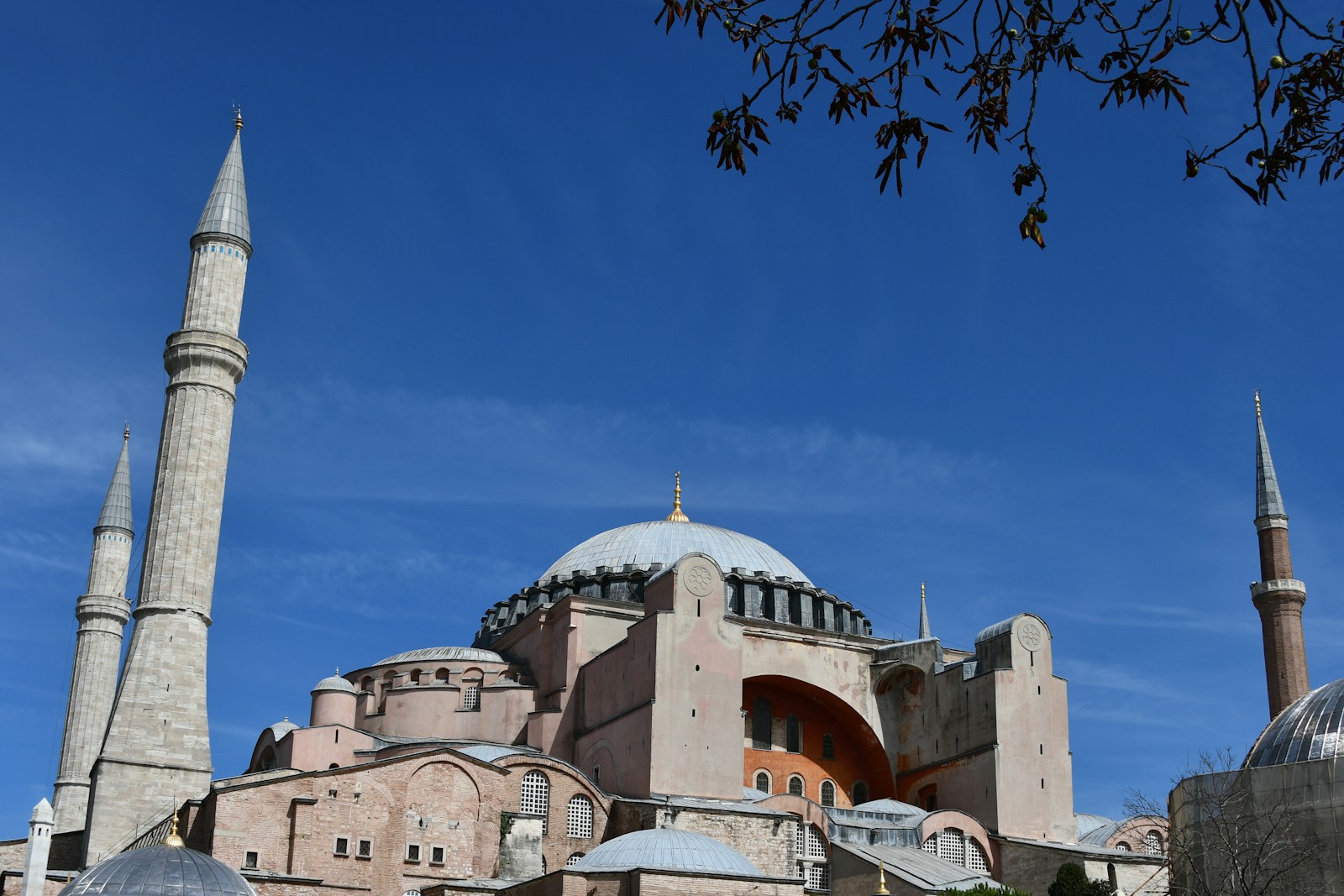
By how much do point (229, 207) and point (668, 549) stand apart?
11.9 meters

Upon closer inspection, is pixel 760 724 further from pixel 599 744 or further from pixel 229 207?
pixel 229 207

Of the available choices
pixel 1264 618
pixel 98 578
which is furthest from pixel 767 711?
pixel 98 578

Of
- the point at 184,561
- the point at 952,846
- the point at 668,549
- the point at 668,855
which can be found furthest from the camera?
the point at 668,549

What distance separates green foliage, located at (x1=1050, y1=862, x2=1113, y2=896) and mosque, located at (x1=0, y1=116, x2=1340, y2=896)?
54.1 inches

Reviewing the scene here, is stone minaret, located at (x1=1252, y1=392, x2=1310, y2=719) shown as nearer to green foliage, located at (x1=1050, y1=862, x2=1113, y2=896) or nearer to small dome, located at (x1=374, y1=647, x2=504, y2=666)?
green foliage, located at (x1=1050, y1=862, x2=1113, y2=896)

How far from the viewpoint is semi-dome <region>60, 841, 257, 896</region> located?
18922 mm

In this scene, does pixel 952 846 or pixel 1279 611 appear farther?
pixel 1279 611

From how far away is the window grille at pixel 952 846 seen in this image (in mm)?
27797

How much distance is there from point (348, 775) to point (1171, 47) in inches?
847

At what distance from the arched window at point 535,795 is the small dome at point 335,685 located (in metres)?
6.20

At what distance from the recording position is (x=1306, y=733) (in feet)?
74.1

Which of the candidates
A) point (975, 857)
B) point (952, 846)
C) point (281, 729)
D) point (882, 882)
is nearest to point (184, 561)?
point (281, 729)

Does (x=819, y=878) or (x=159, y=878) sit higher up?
(x=819, y=878)

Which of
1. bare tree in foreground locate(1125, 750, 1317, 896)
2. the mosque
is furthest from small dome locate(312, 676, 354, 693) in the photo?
bare tree in foreground locate(1125, 750, 1317, 896)
